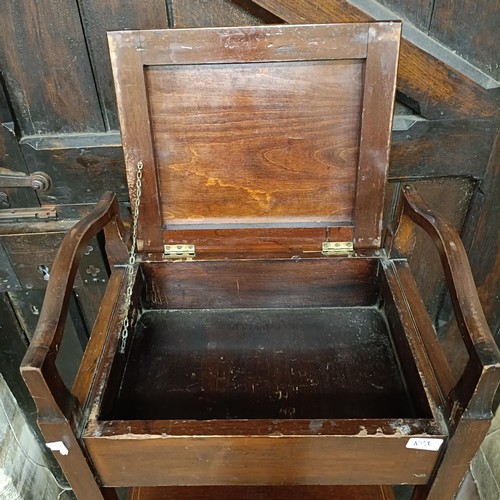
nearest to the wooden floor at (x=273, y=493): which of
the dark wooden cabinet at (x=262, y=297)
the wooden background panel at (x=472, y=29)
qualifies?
the dark wooden cabinet at (x=262, y=297)

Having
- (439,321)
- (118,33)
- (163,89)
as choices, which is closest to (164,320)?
(163,89)

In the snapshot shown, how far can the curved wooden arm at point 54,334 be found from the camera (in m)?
0.71

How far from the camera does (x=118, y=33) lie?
0.94 meters

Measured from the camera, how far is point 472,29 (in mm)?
1179

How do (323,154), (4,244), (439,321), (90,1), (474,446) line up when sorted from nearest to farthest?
(474,446) → (323,154) → (90,1) → (4,244) → (439,321)

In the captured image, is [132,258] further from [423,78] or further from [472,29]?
[472,29]

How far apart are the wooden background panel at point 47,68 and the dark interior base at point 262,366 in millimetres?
572

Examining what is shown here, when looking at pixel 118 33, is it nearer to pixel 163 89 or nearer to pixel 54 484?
pixel 163 89

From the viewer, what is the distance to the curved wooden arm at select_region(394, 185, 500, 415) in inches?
28.0

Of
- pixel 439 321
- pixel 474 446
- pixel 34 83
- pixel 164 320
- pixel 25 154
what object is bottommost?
pixel 439 321

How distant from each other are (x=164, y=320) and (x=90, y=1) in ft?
2.50

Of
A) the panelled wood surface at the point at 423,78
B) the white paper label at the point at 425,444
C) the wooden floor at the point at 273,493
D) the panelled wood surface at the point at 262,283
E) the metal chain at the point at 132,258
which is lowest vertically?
the wooden floor at the point at 273,493

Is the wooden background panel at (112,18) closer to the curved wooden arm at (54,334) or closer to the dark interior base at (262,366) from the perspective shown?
the curved wooden arm at (54,334)

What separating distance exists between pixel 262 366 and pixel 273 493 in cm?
36
